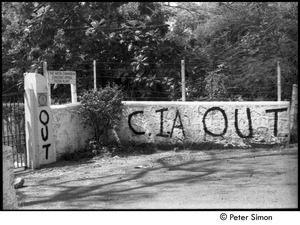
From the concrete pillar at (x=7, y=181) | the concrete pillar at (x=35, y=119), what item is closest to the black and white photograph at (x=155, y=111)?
the concrete pillar at (x=35, y=119)

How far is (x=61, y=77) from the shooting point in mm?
9219

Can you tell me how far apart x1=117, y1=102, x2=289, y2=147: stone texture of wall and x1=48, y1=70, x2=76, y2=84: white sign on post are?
52.1 inches

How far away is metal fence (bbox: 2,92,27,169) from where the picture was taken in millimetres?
7984

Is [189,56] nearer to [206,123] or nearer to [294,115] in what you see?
[206,123]

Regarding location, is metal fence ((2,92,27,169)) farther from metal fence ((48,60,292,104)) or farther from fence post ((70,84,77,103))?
metal fence ((48,60,292,104))

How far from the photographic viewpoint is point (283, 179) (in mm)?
6391

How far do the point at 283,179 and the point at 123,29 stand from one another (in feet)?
15.5

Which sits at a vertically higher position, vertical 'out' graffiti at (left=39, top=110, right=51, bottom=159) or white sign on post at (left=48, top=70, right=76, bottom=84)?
white sign on post at (left=48, top=70, right=76, bottom=84)

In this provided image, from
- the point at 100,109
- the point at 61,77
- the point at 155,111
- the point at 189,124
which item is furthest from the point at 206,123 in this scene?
the point at 61,77

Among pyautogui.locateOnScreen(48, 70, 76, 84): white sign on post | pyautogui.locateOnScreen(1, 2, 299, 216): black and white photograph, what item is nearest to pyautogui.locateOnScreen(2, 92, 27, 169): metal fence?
pyautogui.locateOnScreen(1, 2, 299, 216): black and white photograph

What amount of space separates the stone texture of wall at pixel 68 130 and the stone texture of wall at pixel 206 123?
843mm

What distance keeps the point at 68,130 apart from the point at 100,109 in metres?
0.78

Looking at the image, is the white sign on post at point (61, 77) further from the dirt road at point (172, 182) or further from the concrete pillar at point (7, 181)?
the concrete pillar at point (7, 181)

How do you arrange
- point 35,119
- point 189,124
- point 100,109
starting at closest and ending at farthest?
point 35,119
point 100,109
point 189,124
